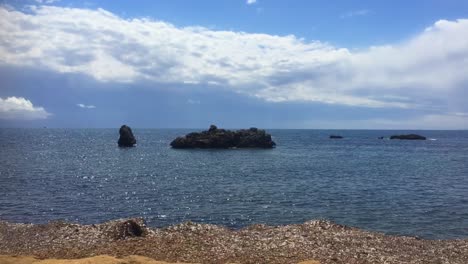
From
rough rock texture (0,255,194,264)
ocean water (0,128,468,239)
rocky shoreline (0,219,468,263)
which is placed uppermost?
rough rock texture (0,255,194,264)

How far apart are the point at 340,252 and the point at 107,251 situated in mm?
11257

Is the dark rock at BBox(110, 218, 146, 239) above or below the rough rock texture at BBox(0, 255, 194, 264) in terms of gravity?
below

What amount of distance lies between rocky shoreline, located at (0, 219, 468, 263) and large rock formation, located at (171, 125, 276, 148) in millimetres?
109904

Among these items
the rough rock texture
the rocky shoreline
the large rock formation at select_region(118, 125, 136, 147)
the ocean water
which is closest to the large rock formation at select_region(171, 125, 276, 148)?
the large rock formation at select_region(118, 125, 136, 147)

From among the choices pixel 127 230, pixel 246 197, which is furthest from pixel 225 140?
pixel 127 230

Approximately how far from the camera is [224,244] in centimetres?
2120

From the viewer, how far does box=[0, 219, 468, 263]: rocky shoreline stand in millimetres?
19391

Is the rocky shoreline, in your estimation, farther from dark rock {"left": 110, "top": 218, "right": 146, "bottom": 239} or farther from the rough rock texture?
the rough rock texture

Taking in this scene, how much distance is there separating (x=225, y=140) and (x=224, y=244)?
11586cm

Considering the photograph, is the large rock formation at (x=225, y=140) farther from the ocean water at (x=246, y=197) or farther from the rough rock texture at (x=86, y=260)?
the rough rock texture at (x=86, y=260)

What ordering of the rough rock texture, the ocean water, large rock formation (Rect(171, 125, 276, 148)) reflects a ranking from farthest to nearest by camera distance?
large rock formation (Rect(171, 125, 276, 148)) → the ocean water → the rough rock texture

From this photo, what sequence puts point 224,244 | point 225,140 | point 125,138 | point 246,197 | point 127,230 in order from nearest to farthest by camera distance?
1. point 224,244
2. point 127,230
3. point 246,197
4. point 225,140
5. point 125,138

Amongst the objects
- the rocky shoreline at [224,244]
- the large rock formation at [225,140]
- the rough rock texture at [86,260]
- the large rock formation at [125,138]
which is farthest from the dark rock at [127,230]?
the large rock formation at [125,138]

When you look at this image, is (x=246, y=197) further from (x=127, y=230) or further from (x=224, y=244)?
(x=224, y=244)
